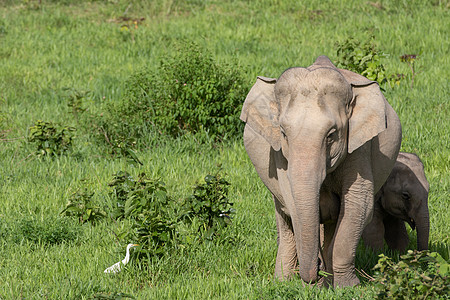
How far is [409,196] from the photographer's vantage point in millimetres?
6004

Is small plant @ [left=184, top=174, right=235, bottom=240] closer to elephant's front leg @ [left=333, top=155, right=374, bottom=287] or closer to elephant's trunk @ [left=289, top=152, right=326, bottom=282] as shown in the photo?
elephant's front leg @ [left=333, top=155, right=374, bottom=287]

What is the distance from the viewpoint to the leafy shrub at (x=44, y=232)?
6.35 metres

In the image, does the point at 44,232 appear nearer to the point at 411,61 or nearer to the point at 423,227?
the point at 423,227

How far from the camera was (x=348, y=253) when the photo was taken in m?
4.95

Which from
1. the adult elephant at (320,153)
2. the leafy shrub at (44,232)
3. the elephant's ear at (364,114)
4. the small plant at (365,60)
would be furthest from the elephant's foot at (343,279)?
the small plant at (365,60)

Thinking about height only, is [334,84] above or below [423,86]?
above

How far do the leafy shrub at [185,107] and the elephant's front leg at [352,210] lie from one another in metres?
4.29

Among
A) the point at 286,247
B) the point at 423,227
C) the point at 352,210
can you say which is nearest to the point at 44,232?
the point at 286,247

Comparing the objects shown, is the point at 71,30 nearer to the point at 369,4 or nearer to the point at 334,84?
the point at 369,4

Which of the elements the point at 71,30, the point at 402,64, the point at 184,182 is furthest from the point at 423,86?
the point at 71,30

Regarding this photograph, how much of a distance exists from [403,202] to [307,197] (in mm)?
2076

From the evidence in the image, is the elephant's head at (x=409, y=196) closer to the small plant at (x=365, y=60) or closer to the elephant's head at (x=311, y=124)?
the elephant's head at (x=311, y=124)

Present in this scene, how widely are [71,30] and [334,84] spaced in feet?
37.5

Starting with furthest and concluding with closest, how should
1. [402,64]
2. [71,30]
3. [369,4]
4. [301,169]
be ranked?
[369,4] → [71,30] → [402,64] → [301,169]
